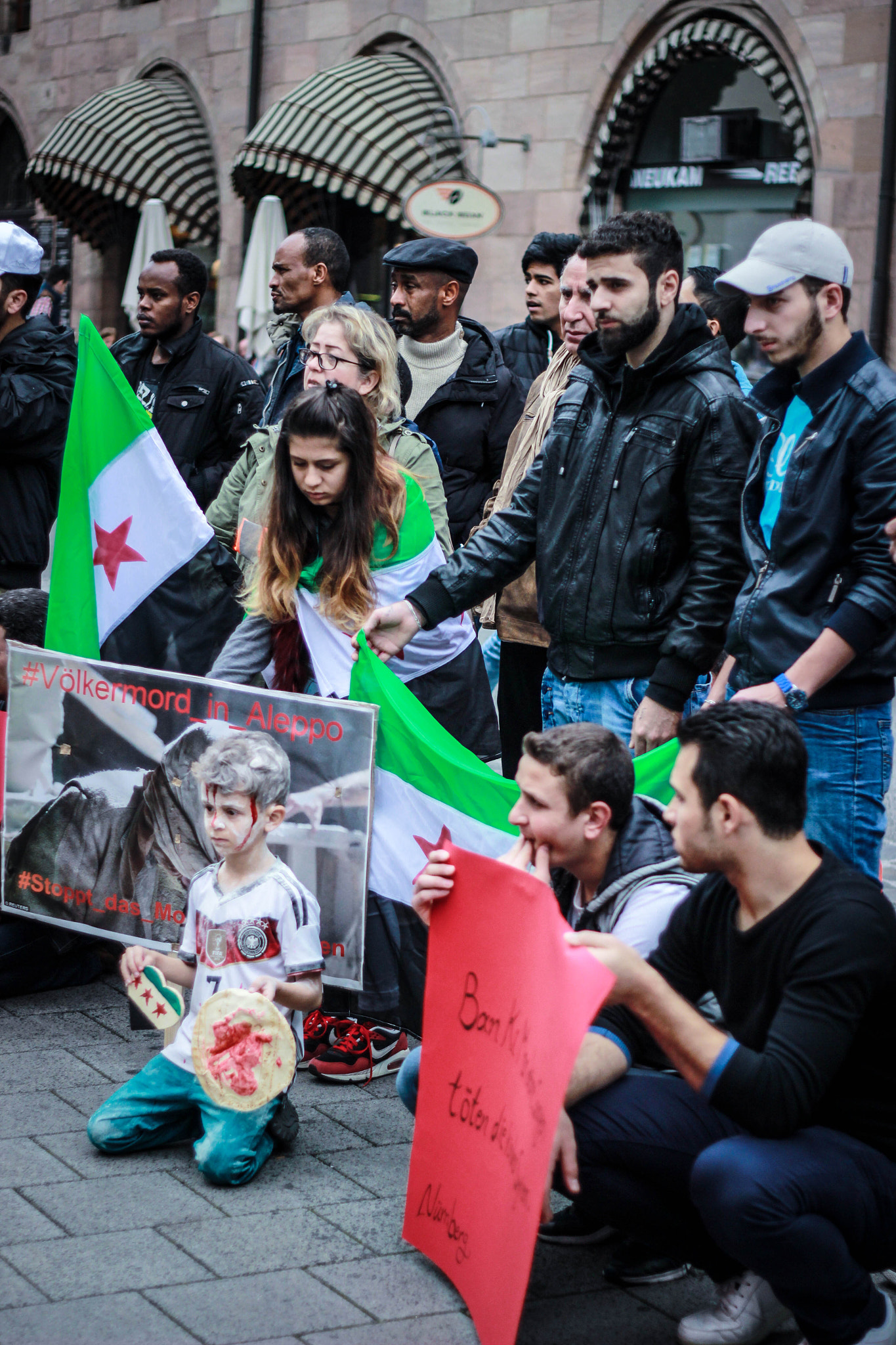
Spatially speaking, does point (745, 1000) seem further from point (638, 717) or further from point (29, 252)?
point (29, 252)

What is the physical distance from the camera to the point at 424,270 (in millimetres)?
5941

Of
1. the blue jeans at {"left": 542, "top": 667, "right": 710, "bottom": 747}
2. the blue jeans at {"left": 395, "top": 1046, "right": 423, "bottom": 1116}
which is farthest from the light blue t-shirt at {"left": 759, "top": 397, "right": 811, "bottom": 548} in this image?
the blue jeans at {"left": 395, "top": 1046, "right": 423, "bottom": 1116}

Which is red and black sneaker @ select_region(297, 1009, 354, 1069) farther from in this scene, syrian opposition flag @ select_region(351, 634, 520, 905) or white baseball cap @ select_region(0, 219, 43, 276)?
white baseball cap @ select_region(0, 219, 43, 276)

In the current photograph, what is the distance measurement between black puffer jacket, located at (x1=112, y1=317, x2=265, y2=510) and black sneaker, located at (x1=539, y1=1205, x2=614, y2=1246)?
3.48 metres

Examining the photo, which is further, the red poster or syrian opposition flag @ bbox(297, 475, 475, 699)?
syrian opposition flag @ bbox(297, 475, 475, 699)

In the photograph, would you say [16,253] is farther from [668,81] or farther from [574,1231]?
[668,81]

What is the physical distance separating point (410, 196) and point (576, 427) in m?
10.3

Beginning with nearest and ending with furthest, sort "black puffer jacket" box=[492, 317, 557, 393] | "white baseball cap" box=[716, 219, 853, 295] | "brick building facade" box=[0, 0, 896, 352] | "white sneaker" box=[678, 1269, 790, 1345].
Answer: "white sneaker" box=[678, 1269, 790, 1345] → "white baseball cap" box=[716, 219, 853, 295] → "black puffer jacket" box=[492, 317, 557, 393] → "brick building facade" box=[0, 0, 896, 352]

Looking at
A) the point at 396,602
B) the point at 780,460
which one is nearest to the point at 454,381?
the point at 396,602

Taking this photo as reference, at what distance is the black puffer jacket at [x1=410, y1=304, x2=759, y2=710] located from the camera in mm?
3947

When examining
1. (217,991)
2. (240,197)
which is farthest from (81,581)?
(240,197)

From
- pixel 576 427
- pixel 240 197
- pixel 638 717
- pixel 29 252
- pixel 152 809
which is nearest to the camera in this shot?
pixel 638 717

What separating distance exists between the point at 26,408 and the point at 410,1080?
3231 millimetres

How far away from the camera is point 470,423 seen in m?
6.01
